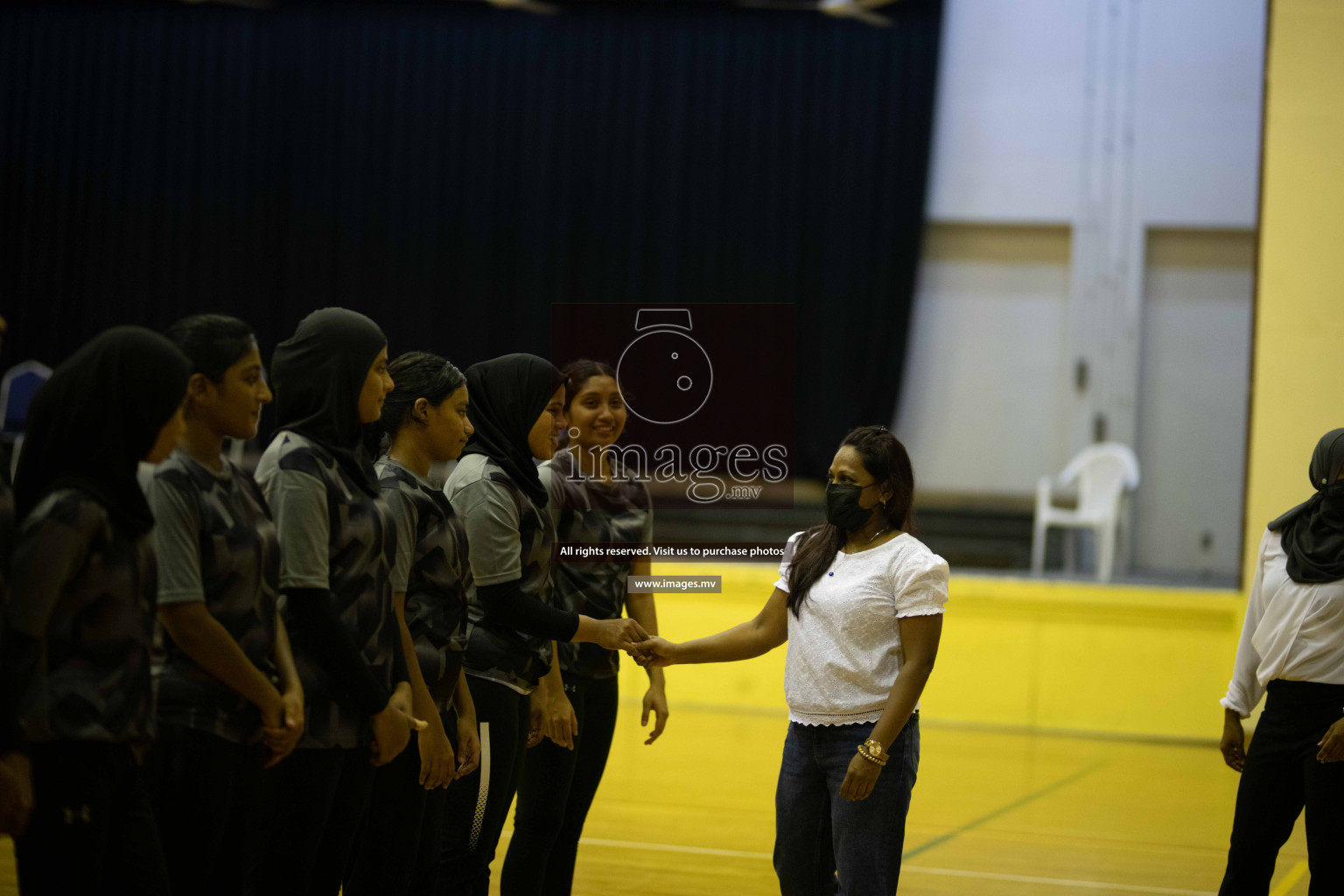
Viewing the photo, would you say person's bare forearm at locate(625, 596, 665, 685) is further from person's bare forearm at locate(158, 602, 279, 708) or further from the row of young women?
person's bare forearm at locate(158, 602, 279, 708)

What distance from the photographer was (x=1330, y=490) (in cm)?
292

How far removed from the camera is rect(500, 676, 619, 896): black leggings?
2.88m

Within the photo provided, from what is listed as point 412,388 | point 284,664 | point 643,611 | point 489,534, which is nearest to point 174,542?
point 284,664

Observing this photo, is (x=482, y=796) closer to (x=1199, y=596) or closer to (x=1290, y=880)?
(x=1290, y=880)

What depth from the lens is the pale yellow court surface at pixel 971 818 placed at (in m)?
4.08

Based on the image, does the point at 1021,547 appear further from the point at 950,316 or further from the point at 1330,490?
the point at 1330,490

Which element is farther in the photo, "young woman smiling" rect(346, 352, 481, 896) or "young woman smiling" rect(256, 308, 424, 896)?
"young woman smiling" rect(346, 352, 481, 896)

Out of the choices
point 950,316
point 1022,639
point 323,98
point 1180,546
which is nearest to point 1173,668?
point 1022,639

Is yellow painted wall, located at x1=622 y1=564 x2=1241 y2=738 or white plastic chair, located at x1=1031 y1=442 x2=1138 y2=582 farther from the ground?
white plastic chair, located at x1=1031 y1=442 x2=1138 y2=582

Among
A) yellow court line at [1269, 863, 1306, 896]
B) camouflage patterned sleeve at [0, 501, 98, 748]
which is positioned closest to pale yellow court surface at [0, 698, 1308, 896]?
yellow court line at [1269, 863, 1306, 896]

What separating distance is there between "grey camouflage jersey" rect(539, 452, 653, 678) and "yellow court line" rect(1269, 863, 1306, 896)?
92.0 inches

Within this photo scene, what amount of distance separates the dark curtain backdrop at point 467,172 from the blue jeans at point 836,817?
7.25 metres

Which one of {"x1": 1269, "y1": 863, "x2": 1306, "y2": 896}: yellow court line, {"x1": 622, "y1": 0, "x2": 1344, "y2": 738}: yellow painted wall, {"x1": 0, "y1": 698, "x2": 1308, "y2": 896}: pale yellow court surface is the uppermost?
{"x1": 622, "y1": 0, "x2": 1344, "y2": 738}: yellow painted wall

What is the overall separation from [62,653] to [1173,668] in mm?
6333
